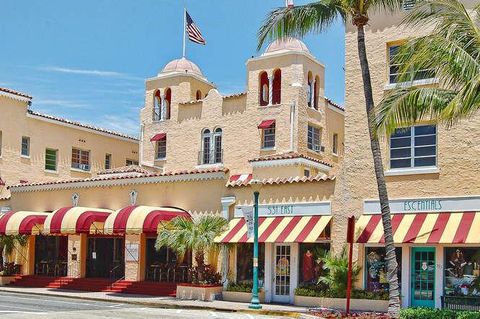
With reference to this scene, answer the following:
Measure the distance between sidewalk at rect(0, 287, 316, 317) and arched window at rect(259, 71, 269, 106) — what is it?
585 inches

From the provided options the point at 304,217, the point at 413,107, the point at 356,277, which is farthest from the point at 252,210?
the point at 413,107

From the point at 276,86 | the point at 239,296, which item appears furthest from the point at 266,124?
the point at 239,296

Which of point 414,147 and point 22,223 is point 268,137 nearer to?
point 22,223

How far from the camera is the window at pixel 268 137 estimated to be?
41.6m

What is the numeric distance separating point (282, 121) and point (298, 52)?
3.93 meters

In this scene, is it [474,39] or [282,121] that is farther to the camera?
[282,121]

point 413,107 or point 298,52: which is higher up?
point 298,52

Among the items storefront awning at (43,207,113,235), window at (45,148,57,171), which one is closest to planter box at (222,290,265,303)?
→ storefront awning at (43,207,113,235)

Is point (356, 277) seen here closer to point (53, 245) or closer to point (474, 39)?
point (474, 39)

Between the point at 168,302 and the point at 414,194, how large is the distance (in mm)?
10270

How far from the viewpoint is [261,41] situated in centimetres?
2420

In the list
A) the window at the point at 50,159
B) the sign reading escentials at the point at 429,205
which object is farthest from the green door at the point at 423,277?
the window at the point at 50,159

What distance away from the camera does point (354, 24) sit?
918 inches

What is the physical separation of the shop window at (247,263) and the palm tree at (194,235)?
3.82ft
